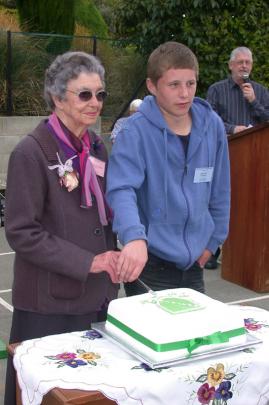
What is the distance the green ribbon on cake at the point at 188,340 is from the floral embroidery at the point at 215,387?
76 millimetres

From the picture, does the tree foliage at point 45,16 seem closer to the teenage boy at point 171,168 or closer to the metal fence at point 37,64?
the metal fence at point 37,64

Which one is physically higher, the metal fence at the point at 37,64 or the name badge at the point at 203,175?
the metal fence at the point at 37,64

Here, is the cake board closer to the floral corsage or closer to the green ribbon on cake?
the green ribbon on cake

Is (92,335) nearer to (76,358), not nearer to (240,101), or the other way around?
(76,358)

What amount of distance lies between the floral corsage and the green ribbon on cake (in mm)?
608

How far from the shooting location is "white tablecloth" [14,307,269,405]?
1.93m

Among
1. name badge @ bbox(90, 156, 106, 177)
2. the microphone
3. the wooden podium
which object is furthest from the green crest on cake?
the microphone

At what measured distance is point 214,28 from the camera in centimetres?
998

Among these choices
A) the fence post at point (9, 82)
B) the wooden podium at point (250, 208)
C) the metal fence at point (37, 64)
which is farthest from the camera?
the metal fence at point (37, 64)

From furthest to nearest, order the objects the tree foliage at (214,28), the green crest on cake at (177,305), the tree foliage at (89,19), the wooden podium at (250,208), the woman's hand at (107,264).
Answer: the tree foliage at (89,19), the tree foliage at (214,28), the wooden podium at (250,208), the woman's hand at (107,264), the green crest on cake at (177,305)

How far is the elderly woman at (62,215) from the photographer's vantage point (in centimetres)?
248

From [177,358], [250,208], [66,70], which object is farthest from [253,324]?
[250,208]

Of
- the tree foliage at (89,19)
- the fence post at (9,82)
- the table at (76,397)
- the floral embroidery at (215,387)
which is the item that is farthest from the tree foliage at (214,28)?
the table at (76,397)

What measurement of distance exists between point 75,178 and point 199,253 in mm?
660
